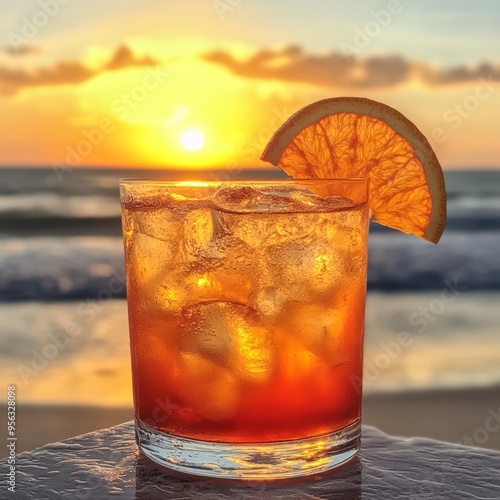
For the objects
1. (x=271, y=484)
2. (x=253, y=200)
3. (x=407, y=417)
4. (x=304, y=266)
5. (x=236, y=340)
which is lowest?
(x=407, y=417)

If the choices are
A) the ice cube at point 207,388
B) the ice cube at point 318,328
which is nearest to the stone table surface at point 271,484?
the ice cube at point 207,388

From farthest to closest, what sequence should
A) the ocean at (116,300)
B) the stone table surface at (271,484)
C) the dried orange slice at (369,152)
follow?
the ocean at (116,300) → the dried orange slice at (369,152) → the stone table surface at (271,484)

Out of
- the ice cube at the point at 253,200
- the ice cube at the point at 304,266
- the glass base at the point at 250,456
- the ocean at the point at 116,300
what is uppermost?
the ice cube at the point at 253,200

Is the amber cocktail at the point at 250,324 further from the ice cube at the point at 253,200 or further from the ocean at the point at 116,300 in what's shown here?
the ocean at the point at 116,300

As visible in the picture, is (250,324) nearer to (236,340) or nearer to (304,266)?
(236,340)

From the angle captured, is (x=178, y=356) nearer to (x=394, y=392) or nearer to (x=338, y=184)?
(x=338, y=184)

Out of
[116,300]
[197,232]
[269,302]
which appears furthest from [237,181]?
[116,300]

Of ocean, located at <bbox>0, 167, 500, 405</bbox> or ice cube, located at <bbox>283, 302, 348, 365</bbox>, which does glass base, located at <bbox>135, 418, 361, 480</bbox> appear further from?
ocean, located at <bbox>0, 167, 500, 405</bbox>
